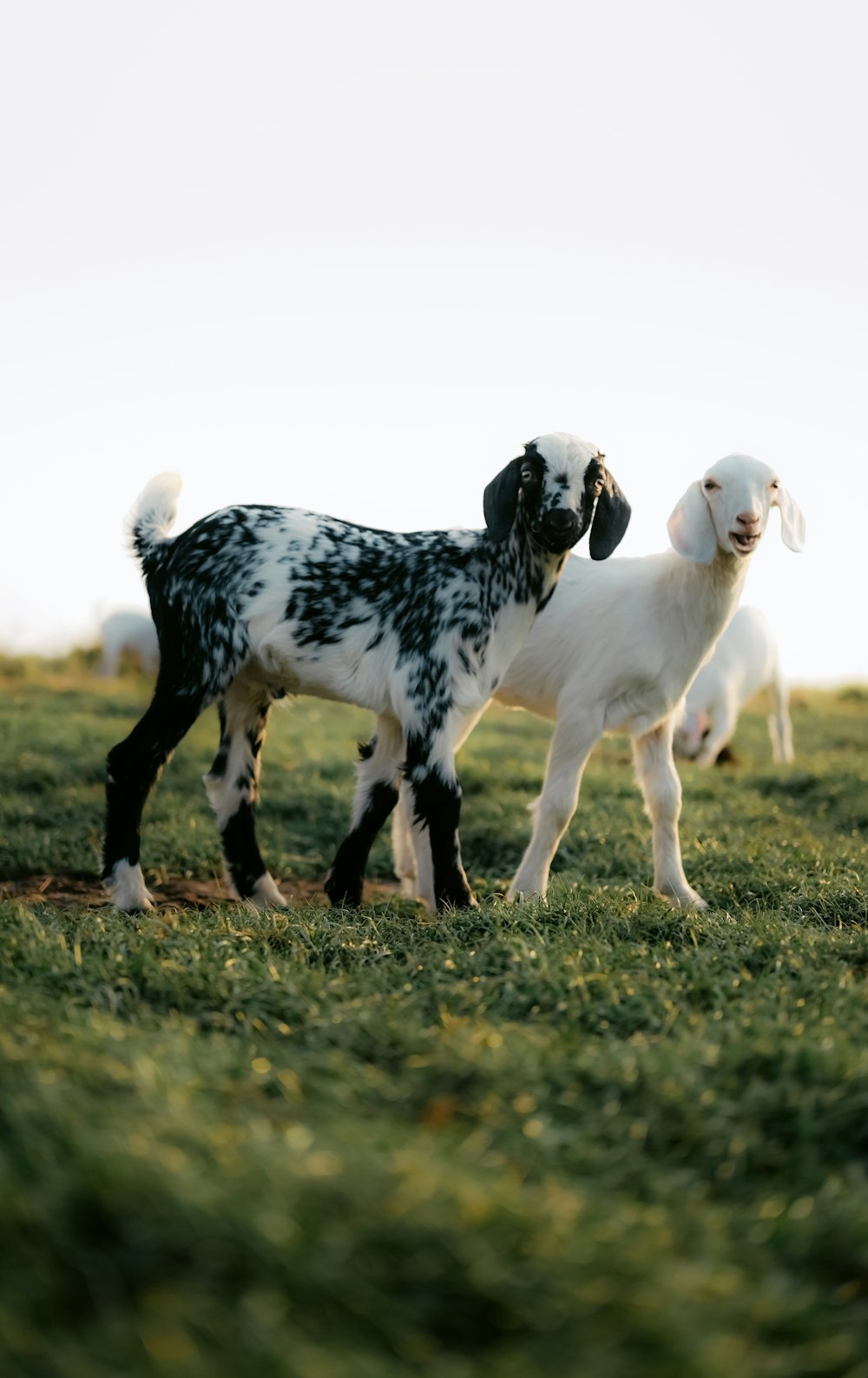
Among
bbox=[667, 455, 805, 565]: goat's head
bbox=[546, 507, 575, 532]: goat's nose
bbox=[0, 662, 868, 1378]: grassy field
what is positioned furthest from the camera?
bbox=[667, 455, 805, 565]: goat's head

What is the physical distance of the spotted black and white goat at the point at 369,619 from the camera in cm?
498

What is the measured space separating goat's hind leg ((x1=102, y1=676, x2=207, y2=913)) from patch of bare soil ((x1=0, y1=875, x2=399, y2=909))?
0.19 meters

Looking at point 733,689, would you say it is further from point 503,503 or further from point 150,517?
point 150,517

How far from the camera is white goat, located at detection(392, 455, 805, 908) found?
5.46 m

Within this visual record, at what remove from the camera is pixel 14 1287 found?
2072 millimetres

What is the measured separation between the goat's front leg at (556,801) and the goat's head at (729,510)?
2.89ft

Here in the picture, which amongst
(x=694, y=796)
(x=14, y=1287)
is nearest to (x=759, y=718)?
(x=694, y=796)

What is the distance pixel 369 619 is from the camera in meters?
5.14

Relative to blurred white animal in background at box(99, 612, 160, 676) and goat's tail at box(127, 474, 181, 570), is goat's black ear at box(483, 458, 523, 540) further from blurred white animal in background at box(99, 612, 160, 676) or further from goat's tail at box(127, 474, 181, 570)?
blurred white animal in background at box(99, 612, 160, 676)

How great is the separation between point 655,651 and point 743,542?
0.59 meters

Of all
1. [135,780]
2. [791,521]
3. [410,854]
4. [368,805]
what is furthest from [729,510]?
[135,780]

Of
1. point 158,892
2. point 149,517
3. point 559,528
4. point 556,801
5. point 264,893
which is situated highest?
point 559,528

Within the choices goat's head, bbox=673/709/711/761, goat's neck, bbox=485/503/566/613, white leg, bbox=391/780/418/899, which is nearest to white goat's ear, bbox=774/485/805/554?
goat's neck, bbox=485/503/566/613

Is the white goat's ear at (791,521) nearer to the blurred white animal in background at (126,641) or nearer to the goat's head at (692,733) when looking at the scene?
the goat's head at (692,733)
